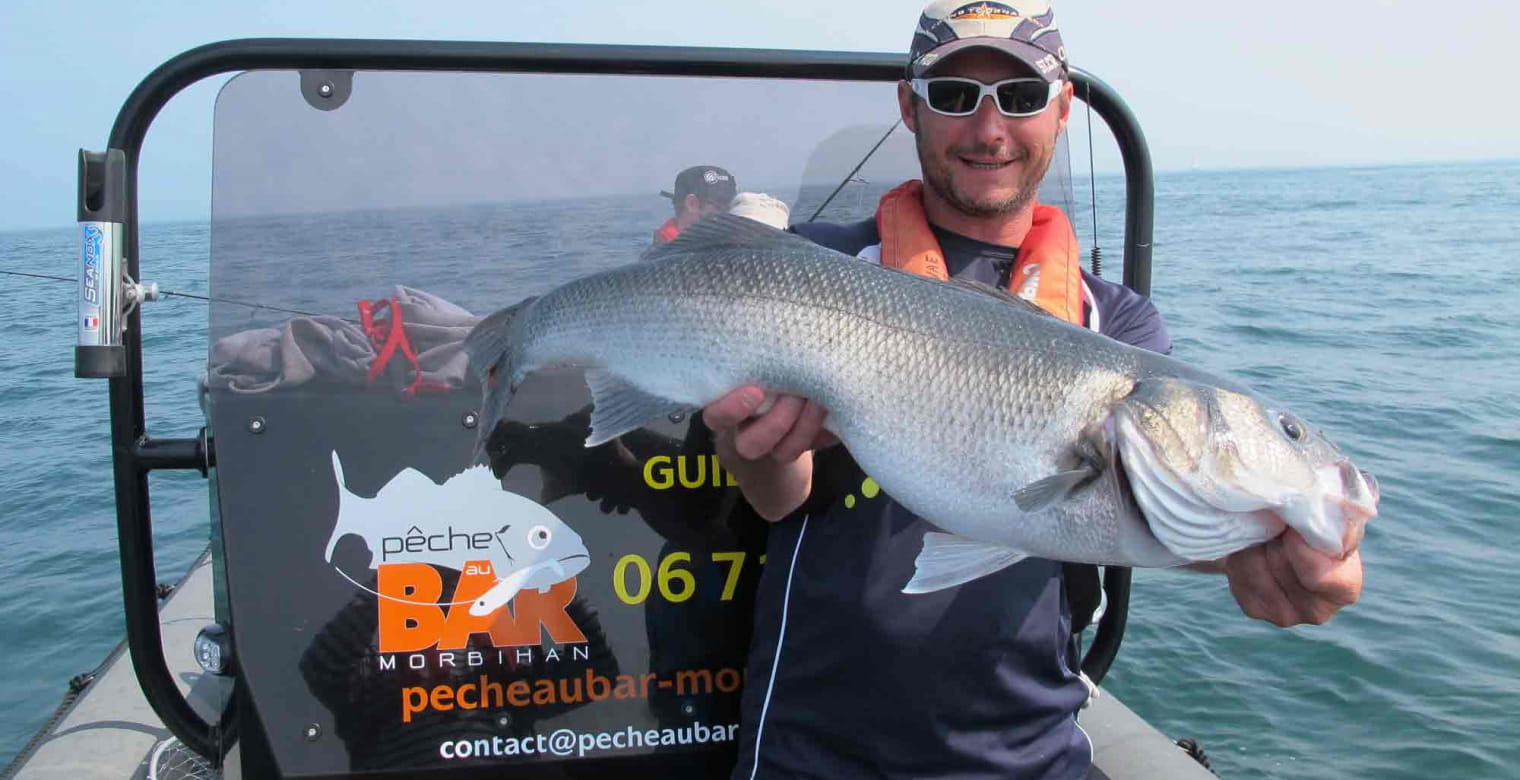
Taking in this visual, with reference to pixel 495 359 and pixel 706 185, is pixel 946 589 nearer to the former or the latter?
pixel 495 359

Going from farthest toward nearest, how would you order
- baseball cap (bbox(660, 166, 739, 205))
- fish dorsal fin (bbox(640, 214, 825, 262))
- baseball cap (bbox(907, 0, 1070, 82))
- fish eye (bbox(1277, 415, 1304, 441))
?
baseball cap (bbox(660, 166, 739, 205)), baseball cap (bbox(907, 0, 1070, 82)), fish dorsal fin (bbox(640, 214, 825, 262)), fish eye (bbox(1277, 415, 1304, 441))

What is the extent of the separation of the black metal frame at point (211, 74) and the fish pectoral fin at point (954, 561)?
1441 millimetres

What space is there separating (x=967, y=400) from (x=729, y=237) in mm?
636

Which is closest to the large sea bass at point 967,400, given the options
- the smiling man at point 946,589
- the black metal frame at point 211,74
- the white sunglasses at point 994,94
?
the smiling man at point 946,589

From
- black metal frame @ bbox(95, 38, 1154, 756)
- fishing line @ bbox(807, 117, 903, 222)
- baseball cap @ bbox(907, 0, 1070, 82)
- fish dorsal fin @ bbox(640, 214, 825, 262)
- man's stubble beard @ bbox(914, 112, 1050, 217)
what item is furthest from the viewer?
fishing line @ bbox(807, 117, 903, 222)

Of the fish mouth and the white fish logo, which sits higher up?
the fish mouth

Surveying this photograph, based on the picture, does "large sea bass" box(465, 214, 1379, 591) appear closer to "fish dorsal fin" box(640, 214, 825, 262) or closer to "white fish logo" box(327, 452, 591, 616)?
"fish dorsal fin" box(640, 214, 825, 262)

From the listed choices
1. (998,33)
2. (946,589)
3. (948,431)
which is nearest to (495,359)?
(948,431)

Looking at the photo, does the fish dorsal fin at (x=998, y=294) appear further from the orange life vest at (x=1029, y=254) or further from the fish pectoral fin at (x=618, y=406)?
the fish pectoral fin at (x=618, y=406)

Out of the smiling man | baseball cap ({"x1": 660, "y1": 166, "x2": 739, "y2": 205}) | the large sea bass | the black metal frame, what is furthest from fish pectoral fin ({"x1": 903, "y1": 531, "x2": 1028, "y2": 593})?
the black metal frame

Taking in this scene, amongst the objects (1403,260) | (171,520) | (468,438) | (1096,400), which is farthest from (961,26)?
(1403,260)

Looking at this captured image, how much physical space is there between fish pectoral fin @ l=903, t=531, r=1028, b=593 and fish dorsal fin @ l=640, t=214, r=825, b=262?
2.25 ft

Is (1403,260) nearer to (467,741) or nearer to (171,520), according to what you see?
(171,520)

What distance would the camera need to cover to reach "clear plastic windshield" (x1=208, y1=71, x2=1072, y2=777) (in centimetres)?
286
